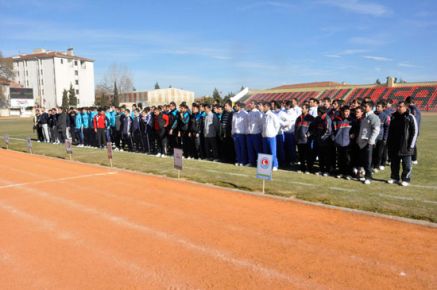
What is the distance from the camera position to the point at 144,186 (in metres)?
9.05

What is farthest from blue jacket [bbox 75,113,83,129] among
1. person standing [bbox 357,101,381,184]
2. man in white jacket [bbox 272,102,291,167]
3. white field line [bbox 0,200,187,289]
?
person standing [bbox 357,101,381,184]

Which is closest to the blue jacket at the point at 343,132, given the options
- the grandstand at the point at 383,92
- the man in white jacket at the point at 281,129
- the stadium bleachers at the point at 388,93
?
the man in white jacket at the point at 281,129

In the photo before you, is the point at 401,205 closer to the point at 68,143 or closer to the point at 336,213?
the point at 336,213

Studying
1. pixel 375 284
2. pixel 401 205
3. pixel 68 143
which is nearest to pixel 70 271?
pixel 375 284

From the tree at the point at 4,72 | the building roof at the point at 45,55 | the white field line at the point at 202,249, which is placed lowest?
the white field line at the point at 202,249

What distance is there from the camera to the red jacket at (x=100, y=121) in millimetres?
17422

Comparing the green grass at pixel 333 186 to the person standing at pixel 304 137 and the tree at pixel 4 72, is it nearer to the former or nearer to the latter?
the person standing at pixel 304 137

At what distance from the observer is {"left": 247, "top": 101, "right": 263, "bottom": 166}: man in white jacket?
36.4 ft

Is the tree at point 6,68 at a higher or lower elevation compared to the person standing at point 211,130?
higher

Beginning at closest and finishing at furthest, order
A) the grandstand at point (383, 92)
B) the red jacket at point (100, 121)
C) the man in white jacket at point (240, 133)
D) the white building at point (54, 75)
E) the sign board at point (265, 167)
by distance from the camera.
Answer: the sign board at point (265, 167)
the man in white jacket at point (240, 133)
the red jacket at point (100, 121)
the grandstand at point (383, 92)
the white building at point (54, 75)

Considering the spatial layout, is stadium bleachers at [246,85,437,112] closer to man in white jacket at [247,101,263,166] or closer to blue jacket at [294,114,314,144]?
man in white jacket at [247,101,263,166]

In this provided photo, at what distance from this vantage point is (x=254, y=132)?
11.1 metres

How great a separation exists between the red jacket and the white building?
8321cm

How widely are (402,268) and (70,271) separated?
13.2 feet
